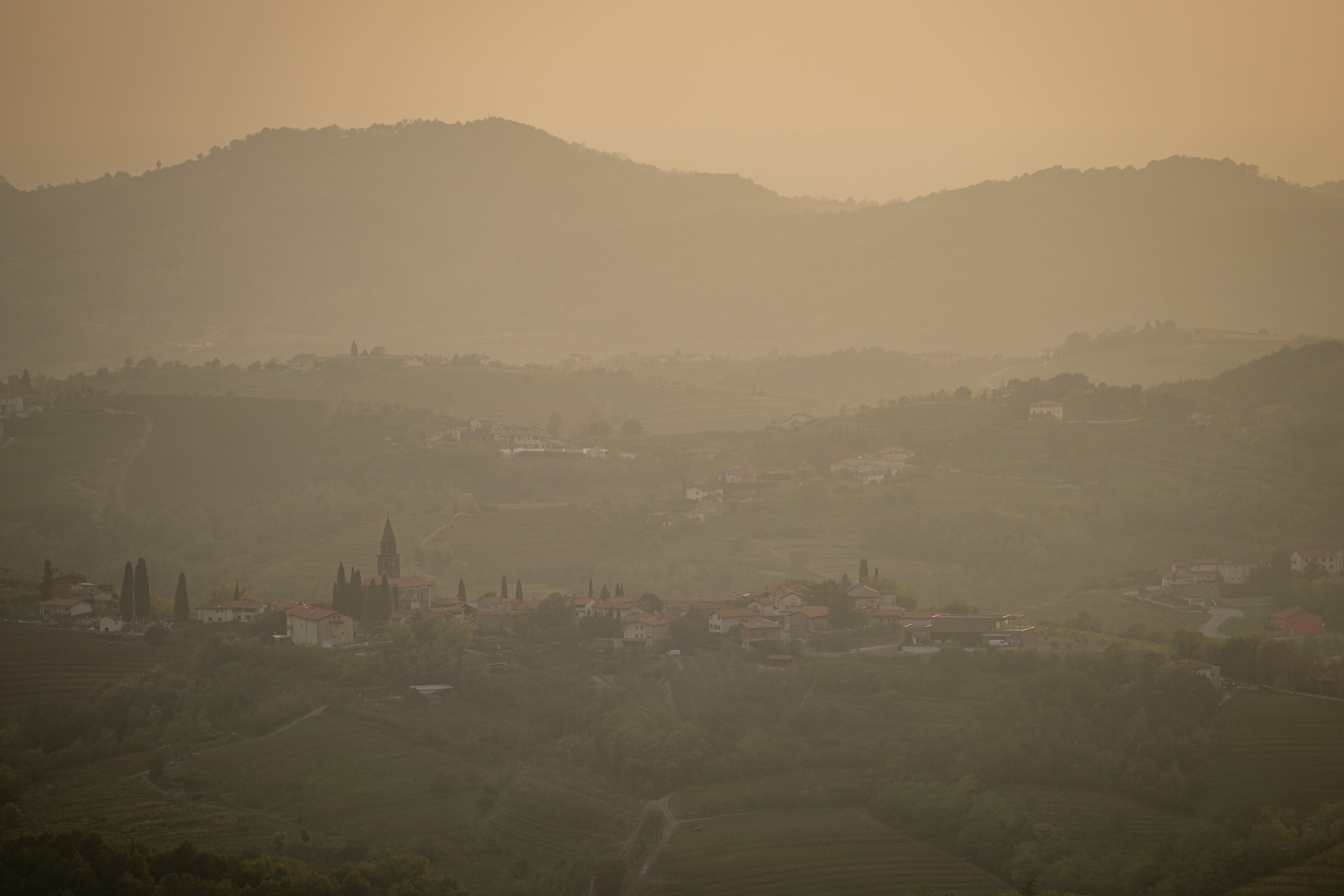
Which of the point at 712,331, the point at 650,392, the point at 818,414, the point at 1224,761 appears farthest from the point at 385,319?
the point at 1224,761

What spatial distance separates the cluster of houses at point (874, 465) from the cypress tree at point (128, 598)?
28.1 meters

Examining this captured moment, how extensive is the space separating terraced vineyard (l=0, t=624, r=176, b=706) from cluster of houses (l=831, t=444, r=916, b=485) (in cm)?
2978

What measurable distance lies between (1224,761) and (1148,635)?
9375 millimetres

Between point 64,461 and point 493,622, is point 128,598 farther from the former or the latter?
point 64,461

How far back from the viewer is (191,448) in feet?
217

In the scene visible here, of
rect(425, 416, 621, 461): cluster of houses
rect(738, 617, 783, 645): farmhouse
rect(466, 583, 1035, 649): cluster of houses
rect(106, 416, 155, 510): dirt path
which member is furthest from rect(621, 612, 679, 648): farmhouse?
rect(106, 416, 155, 510): dirt path

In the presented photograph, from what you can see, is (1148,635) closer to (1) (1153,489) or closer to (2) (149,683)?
(1) (1153,489)

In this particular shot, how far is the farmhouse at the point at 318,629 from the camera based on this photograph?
124ft

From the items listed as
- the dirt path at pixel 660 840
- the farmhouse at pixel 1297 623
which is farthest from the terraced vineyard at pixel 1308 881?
the farmhouse at pixel 1297 623

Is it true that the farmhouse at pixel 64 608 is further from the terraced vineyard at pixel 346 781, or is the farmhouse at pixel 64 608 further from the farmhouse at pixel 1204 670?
the farmhouse at pixel 1204 670

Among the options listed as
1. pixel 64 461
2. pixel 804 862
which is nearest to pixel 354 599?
pixel 804 862

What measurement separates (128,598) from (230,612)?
261 cm

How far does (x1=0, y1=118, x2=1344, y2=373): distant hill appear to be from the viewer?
411 feet

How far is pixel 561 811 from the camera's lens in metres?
29.4
